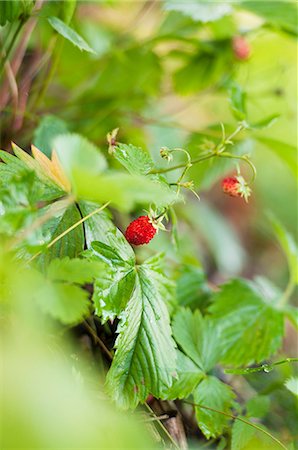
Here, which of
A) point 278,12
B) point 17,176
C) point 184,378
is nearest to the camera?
point 17,176

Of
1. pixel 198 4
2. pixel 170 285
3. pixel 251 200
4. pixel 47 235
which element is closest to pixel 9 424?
pixel 47 235

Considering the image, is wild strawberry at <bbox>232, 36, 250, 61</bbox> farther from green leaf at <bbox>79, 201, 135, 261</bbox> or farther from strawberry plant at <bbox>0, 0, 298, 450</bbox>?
green leaf at <bbox>79, 201, 135, 261</bbox>

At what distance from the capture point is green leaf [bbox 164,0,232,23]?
949mm

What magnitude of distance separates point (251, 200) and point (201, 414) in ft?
5.60

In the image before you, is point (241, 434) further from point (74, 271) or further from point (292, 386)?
point (74, 271)

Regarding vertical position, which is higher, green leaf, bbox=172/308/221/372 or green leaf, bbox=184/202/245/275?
green leaf, bbox=172/308/221/372

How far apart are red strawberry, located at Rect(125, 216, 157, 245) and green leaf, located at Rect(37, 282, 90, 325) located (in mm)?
127

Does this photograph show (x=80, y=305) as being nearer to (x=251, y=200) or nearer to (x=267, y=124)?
(x=267, y=124)

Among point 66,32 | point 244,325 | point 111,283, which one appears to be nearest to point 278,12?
point 66,32

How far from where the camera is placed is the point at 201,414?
61 cm

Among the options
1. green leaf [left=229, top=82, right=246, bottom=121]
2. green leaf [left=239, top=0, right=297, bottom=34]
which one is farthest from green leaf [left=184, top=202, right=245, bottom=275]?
green leaf [left=229, top=82, right=246, bottom=121]

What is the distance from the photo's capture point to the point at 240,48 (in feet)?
3.62

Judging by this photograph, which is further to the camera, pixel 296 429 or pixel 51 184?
pixel 296 429

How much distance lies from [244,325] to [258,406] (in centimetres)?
12
